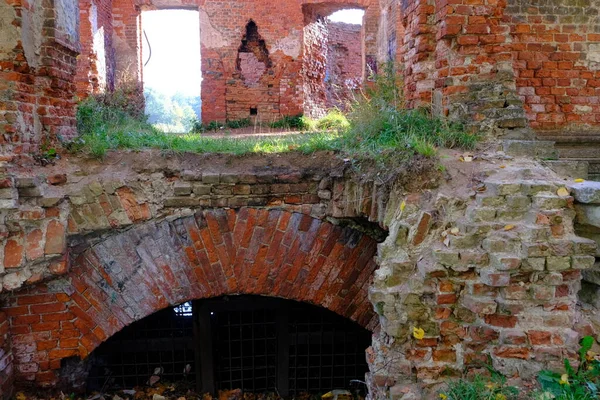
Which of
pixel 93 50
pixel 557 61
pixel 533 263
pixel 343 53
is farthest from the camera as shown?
pixel 343 53

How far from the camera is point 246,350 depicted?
4.70 meters

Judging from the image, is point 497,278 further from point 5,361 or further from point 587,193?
point 5,361

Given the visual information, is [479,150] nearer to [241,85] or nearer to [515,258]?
[515,258]

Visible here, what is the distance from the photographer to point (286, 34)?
35.2 feet

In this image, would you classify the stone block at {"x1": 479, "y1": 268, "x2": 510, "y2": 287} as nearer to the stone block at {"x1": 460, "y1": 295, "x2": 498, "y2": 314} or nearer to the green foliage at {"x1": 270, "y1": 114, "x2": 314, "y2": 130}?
the stone block at {"x1": 460, "y1": 295, "x2": 498, "y2": 314}

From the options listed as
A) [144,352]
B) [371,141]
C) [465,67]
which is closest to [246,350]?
[144,352]

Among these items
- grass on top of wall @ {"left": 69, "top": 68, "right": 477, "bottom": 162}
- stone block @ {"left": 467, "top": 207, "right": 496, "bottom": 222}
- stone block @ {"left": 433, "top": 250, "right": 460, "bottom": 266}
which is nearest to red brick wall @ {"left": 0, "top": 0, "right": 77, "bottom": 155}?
grass on top of wall @ {"left": 69, "top": 68, "right": 477, "bottom": 162}

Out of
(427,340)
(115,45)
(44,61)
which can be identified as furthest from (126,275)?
(115,45)

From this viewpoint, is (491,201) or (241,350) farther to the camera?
(241,350)

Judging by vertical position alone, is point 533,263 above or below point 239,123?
below

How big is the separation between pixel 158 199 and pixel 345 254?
149cm

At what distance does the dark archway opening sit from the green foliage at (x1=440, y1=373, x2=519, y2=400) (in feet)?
6.50

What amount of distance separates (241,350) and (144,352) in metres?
0.92

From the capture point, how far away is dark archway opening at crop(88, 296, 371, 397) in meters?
4.44
